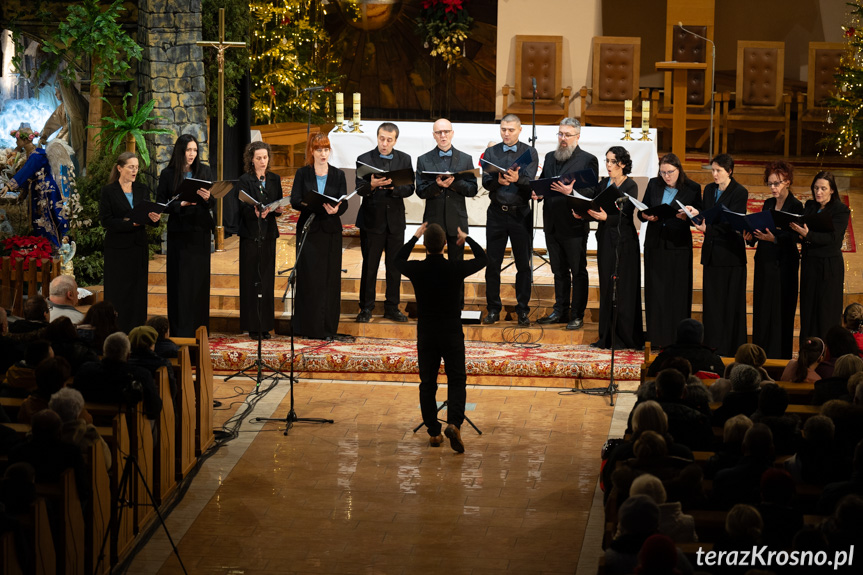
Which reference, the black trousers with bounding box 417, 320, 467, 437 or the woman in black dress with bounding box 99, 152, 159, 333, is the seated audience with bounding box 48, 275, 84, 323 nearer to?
the woman in black dress with bounding box 99, 152, 159, 333

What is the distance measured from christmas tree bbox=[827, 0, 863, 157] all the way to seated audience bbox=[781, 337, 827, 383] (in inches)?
312

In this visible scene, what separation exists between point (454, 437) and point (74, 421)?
8.24ft

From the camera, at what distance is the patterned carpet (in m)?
8.45

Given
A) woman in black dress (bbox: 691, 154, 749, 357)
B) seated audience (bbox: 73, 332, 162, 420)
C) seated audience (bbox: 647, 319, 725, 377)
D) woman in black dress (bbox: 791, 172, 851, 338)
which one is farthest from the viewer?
woman in black dress (bbox: 691, 154, 749, 357)

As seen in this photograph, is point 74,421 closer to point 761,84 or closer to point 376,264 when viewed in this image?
point 376,264

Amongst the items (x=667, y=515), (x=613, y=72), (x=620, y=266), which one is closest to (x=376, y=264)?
(x=620, y=266)

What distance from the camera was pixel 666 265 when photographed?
28.2ft

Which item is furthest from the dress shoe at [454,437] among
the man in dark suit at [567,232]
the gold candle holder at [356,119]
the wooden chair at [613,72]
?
the wooden chair at [613,72]

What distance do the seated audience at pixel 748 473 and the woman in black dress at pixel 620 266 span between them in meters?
3.99

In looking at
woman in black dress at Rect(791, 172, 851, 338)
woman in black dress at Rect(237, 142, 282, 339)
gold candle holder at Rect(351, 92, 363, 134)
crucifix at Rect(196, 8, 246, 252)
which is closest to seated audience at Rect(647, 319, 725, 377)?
woman in black dress at Rect(791, 172, 851, 338)

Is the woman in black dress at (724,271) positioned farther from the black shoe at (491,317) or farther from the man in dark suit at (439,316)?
the man in dark suit at (439,316)

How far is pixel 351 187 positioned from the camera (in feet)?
37.2

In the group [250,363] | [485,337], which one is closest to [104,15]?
[250,363]

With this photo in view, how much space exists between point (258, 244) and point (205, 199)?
1.59ft
